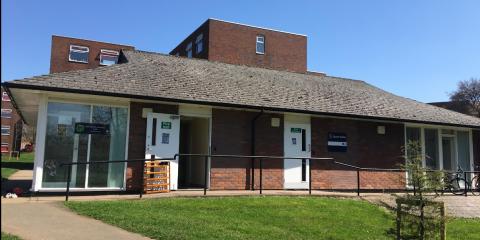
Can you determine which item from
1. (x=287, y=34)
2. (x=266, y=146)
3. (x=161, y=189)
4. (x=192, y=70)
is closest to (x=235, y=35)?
(x=287, y=34)

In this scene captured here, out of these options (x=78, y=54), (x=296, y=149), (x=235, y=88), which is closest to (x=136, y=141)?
(x=235, y=88)

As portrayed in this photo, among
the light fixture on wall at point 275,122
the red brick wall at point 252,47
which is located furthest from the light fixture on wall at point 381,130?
the red brick wall at point 252,47

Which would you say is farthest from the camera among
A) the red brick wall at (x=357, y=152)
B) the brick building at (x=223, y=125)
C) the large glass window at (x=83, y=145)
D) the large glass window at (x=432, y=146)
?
the large glass window at (x=432, y=146)

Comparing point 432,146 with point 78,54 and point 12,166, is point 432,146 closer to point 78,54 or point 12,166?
point 12,166

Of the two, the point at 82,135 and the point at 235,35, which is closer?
the point at 82,135

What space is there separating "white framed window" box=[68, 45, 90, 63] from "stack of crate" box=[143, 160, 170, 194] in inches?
1311

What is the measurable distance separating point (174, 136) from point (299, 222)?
Answer: 581 centimetres

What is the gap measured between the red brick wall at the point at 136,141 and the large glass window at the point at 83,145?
0.20m

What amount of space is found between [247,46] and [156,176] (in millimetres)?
26921

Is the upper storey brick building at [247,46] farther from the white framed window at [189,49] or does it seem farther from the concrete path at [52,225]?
the concrete path at [52,225]

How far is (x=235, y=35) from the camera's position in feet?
127

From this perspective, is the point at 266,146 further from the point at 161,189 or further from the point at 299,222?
the point at 299,222

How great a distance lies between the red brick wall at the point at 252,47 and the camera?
3769 cm

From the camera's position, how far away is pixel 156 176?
44.2 feet
